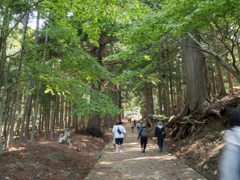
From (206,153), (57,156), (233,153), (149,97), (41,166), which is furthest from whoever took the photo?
(149,97)

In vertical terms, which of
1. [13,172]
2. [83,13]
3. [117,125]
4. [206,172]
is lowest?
[206,172]

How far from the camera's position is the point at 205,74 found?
9859 millimetres

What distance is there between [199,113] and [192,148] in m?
2.75

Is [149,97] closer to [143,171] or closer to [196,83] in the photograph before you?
[196,83]

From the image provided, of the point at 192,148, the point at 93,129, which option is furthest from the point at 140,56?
the point at 93,129

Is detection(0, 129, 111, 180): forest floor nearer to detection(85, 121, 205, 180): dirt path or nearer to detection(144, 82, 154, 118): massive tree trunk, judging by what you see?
Result: detection(85, 121, 205, 180): dirt path

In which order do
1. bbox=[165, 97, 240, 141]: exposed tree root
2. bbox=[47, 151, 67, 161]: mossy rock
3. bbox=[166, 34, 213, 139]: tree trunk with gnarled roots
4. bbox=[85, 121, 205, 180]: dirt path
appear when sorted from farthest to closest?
bbox=[166, 34, 213, 139]: tree trunk with gnarled roots, bbox=[165, 97, 240, 141]: exposed tree root, bbox=[47, 151, 67, 161]: mossy rock, bbox=[85, 121, 205, 180]: dirt path

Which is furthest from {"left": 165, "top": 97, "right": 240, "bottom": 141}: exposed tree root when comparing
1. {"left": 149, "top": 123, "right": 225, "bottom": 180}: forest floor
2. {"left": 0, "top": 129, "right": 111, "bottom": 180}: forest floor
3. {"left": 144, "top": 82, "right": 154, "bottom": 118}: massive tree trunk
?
{"left": 144, "top": 82, "right": 154, "bottom": 118}: massive tree trunk

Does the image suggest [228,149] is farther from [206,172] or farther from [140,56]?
[140,56]

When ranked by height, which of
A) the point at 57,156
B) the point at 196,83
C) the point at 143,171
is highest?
the point at 196,83

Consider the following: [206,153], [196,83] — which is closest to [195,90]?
[196,83]

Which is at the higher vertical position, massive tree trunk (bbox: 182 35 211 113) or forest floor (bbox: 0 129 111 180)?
massive tree trunk (bbox: 182 35 211 113)

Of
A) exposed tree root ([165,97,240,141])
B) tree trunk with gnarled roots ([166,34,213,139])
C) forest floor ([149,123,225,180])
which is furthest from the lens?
tree trunk with gnarled roots ([166,34,213,139])

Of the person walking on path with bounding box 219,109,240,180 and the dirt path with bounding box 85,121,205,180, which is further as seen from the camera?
the dirt path with bounding box 85,121,205,180
